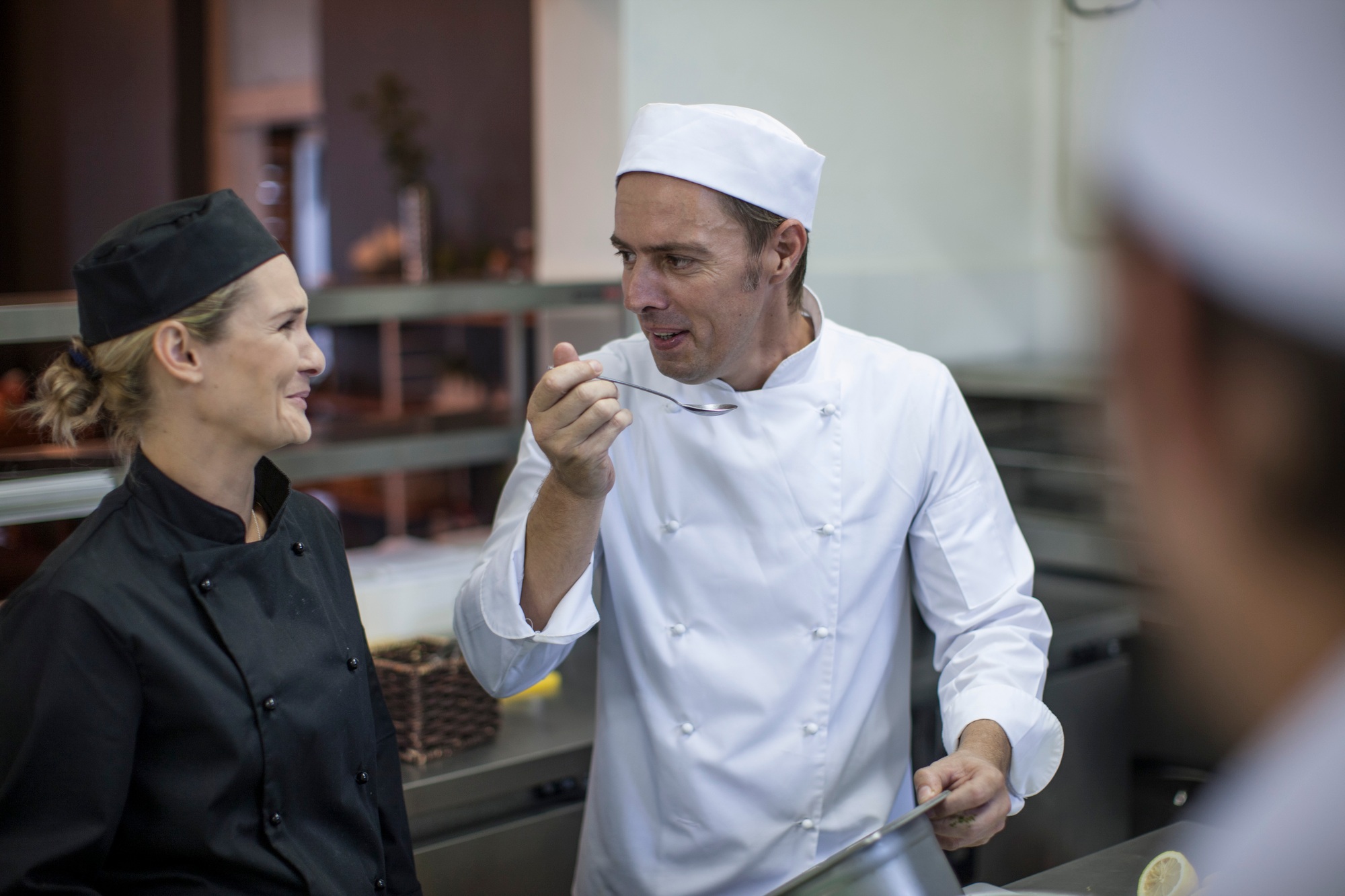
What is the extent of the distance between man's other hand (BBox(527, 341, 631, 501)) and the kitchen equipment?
20.5 inches

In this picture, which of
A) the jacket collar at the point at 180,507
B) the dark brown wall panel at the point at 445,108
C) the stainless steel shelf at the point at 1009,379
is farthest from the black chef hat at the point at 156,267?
the dark brown wall panel at the point at 445,108

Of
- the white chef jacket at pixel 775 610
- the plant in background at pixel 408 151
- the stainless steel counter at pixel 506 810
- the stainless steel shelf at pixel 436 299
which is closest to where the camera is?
the white chef jacket at pixel 775 610

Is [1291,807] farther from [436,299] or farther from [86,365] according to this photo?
[436,299]

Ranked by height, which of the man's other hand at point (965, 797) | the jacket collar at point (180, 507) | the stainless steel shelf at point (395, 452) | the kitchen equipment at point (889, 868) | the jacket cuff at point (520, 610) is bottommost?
the man's other hand at point (965, 797)

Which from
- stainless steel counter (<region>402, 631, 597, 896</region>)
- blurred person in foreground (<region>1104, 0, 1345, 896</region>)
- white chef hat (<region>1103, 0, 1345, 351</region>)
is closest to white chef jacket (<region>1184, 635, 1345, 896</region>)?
blurred person in foreground (<region>1104, 0, 1345, 896</region>)

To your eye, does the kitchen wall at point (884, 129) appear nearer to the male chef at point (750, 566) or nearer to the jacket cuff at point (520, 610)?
the male chef at point (750, 566)

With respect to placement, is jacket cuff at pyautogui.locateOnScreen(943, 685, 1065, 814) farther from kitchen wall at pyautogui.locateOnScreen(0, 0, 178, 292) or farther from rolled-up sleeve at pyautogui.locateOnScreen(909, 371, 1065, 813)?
kitchen wall at pyautogui.locateOnScreen(0, 0, 178, 292)

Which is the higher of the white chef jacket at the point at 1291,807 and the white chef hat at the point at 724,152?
the white chef hat at the point at 724,152

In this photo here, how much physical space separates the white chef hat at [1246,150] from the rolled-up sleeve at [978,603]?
1.10 m

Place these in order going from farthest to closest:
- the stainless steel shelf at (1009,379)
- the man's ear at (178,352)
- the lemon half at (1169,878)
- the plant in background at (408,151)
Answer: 1. the plant in background at (408,151)
2. the stainless steel shelf at (1009,379)
3. the lemon half at (1169,878)
4. the man's ear at (178,352)

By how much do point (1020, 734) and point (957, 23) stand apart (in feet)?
8.17

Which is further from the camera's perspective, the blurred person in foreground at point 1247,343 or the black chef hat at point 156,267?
the black chef hat at point 156,267

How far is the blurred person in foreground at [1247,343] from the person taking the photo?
1.07ft

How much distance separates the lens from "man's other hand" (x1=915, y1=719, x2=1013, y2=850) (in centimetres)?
122
